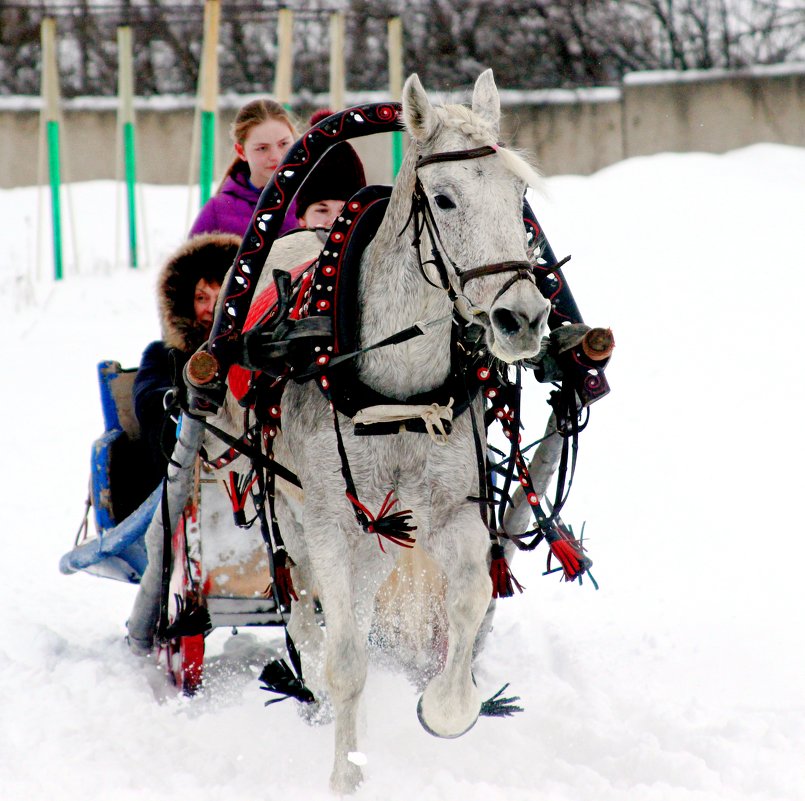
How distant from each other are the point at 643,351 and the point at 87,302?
6.36 meters

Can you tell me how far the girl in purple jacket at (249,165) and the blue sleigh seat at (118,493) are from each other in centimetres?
77

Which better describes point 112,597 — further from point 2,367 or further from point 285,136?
point 2,367

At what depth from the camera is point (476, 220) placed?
8.26 ft

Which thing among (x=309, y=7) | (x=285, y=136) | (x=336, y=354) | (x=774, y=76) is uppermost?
(x=309, y=7)

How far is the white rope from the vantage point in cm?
286

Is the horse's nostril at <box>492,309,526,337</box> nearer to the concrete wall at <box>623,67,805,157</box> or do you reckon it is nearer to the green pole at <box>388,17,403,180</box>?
the green pole at <box>388,17,403,180</box>

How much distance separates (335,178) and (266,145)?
635 millimetres

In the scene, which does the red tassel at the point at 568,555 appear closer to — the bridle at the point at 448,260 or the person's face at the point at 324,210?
the bridle at the point at 448,260

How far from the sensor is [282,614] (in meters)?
3.55

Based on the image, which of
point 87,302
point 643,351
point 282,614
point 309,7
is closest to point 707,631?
point 282,614

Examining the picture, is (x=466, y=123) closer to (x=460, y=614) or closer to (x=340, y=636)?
(x=460, y=614)

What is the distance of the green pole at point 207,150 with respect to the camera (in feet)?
34.8

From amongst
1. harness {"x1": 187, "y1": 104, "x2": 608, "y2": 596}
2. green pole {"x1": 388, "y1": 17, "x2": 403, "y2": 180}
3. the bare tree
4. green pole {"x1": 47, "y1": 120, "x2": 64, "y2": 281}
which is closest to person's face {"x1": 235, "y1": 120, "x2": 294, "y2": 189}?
harness {"x1": 187, "y1": 104, "x2": 608, "y2": 596}

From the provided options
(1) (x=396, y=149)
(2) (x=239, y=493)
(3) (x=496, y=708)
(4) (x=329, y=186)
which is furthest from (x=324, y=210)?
(1) (x=396, y=149)
